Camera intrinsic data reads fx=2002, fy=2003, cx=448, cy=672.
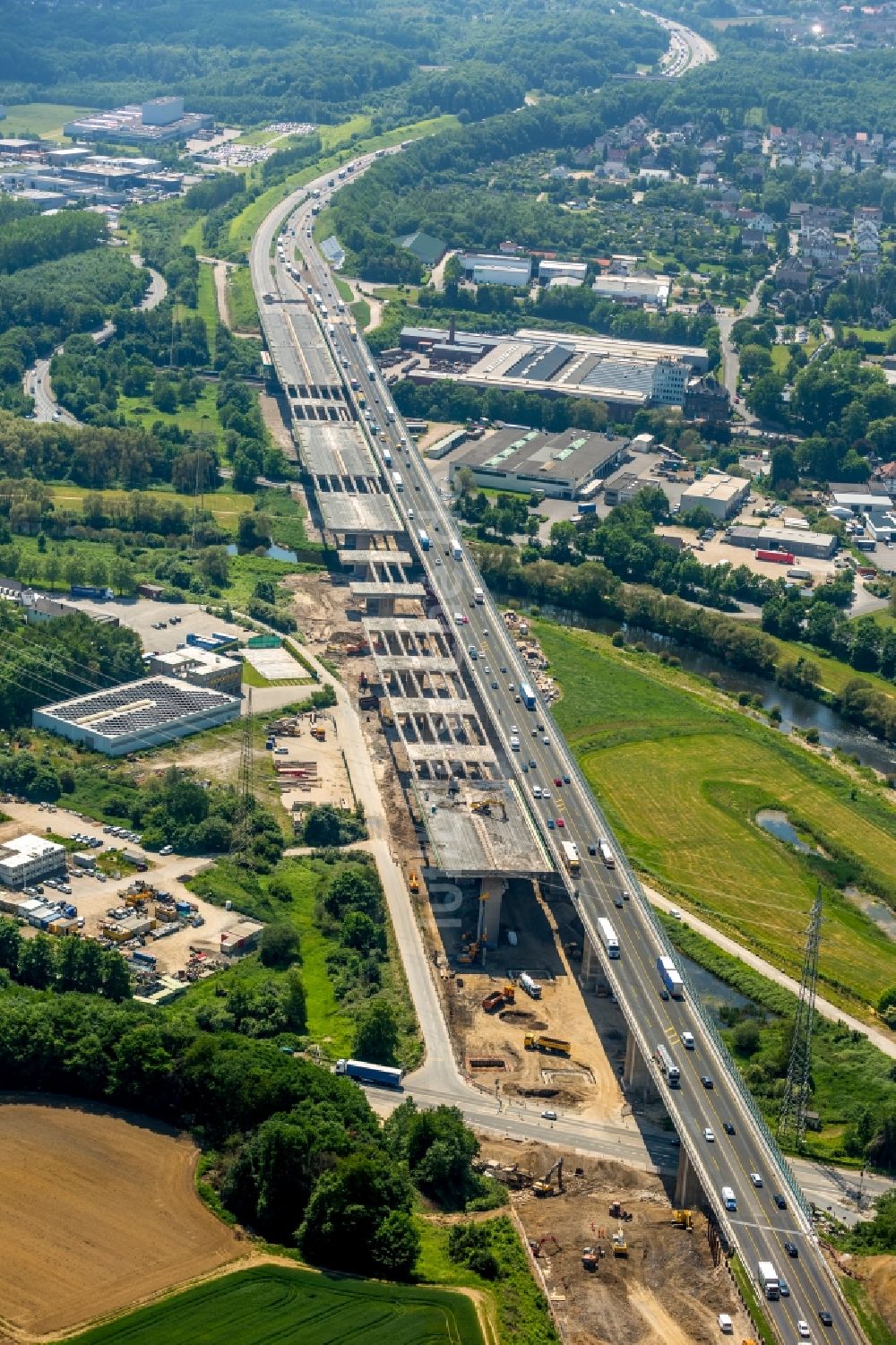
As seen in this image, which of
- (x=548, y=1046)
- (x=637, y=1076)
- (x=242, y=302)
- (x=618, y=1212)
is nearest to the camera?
(x=618, y=1212)

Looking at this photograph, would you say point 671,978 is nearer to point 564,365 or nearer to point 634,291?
point 564,365

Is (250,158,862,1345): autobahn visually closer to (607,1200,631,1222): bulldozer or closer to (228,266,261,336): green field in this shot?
(607,1200,631,1222): bulldozer

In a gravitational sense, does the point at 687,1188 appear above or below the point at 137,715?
below

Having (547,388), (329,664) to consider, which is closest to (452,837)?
(329,664)

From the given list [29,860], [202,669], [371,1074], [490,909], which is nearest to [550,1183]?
[371,1074]

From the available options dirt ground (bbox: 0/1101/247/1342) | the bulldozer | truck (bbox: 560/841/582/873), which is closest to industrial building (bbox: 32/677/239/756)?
truck (bbox: 560/841/582/873)

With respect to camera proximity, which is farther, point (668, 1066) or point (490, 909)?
point (490, 909)

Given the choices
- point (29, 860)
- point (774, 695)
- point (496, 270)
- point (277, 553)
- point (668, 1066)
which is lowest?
point (774, 695)

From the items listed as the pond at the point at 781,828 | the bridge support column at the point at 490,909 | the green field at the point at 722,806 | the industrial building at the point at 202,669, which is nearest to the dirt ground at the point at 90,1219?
the bridge support column at the point at 490,909
